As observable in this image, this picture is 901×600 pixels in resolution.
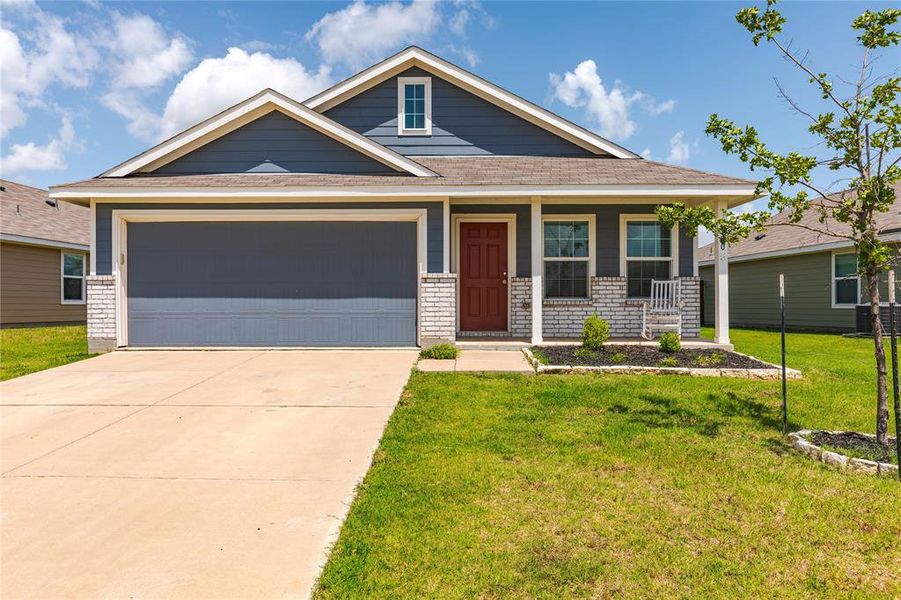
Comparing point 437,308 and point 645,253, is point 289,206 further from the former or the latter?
point 645,253

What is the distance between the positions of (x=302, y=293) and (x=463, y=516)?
699 centimetres

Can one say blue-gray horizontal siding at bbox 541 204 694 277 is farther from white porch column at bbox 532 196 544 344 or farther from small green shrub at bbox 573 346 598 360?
small green shrub at bbox 573 346 598 360

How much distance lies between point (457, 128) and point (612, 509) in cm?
953

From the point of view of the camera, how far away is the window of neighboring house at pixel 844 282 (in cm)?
1332

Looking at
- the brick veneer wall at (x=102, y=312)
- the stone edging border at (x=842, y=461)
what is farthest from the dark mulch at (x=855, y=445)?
the brick veneer wall at (x=102, y=312)

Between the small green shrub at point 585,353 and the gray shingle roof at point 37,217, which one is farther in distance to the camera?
the gray shingle roof at point 37,217

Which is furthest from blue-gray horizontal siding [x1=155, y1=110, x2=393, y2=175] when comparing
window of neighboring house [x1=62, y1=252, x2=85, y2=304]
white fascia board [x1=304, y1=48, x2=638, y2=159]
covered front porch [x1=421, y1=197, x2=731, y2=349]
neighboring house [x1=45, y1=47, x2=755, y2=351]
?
window of neighboring house [x1=62, y1=252, x2=85, y2=304]

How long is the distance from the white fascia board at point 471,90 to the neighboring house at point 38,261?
30.4 ft

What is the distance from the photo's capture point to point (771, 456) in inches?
153

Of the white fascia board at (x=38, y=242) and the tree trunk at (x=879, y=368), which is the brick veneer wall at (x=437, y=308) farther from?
the white fascia board at (x=38, y=242)

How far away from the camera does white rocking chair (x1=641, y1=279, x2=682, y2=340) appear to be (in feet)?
30.2

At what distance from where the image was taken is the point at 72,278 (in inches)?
633

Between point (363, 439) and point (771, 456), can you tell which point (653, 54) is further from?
point (363, 439)

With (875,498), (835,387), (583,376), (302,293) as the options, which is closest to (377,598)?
(875,498)
